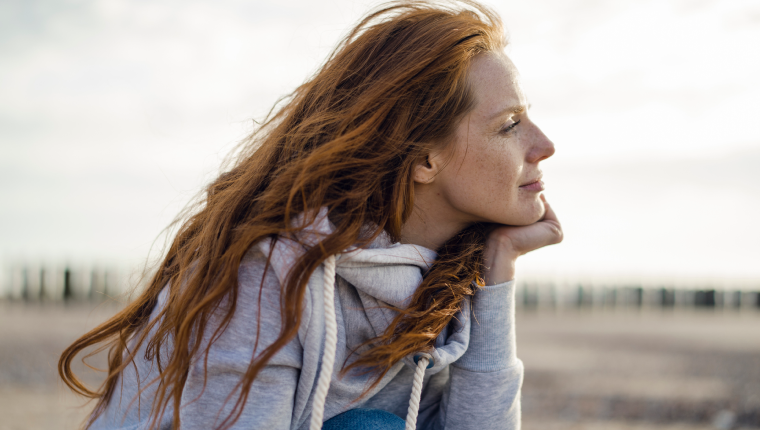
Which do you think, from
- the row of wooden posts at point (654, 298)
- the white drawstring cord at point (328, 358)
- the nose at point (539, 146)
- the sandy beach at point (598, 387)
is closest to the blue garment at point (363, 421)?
the white drawstring cord at point (328, 358)

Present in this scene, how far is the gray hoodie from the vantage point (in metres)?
1.65

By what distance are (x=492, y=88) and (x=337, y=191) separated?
0.76 metres

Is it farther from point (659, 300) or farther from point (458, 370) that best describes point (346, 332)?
point (659, 300)

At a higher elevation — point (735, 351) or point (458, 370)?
point (458, 370)

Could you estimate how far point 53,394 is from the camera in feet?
18.3

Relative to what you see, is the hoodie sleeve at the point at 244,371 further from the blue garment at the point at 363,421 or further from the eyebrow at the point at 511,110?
the eyebrow at the point at 511,110

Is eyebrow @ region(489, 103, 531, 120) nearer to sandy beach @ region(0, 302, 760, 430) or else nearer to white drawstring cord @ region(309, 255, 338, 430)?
white drawstring cord @ region(309, 255, 338, 430)

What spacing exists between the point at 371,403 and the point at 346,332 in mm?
414

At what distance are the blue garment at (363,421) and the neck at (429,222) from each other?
0.70 metres

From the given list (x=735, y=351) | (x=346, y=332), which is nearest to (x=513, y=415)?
(x=346, y=332)

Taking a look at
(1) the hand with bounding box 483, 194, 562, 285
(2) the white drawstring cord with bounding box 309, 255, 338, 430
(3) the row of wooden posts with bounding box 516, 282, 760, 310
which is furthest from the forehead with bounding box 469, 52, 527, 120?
(3) the row of wooden posts with bounding box 516, 282, 760, 310

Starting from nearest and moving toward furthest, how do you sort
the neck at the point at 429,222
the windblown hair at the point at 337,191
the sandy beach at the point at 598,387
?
the windblown hair at the point at 337,191 → the neck at the point at 429,222 → the sandy beach at the point at 598,387

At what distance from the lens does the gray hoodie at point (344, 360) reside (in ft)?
5.43

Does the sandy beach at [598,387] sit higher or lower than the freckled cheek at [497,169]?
lower
